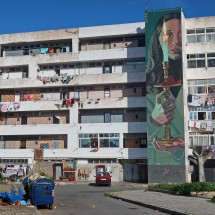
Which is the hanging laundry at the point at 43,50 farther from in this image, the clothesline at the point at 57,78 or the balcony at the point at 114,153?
the balcony at the point at 114,153

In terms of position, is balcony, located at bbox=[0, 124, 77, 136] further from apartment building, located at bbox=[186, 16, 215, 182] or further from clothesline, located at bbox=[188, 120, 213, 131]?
apartment building, located at bbox=[186, 16, 215, 182]

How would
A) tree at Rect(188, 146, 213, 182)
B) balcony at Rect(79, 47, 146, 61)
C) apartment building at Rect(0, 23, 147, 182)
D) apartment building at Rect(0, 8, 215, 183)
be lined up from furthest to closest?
balcony at Rect(79, 47, 146, 61)
apartment building at Rect(0, 23, 147, 182)
apartment building at Rect(0, 8, 215, 183)
tree at Rect(188, 146, 213, 182)

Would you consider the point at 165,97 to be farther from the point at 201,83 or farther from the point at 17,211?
the point at 17,211

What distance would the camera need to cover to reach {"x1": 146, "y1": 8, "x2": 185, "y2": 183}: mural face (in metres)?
43.2

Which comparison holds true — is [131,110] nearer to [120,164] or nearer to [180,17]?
[120,164]

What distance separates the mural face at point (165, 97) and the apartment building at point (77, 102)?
8.08 ft

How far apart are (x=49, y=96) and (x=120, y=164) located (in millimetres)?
12600

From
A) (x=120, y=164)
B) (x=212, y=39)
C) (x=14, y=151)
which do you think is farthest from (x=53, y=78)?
(x=212, y=39)

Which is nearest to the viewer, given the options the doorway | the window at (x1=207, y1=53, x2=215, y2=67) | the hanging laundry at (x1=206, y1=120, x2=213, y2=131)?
the hanging laundry at (x1=206, y1=120, x2=213, y2=131)

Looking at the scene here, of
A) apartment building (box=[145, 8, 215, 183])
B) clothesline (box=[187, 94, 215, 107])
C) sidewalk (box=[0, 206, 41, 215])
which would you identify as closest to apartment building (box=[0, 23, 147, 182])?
apartment building (box=[145, 8, 215, 183])

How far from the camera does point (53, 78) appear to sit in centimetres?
5053

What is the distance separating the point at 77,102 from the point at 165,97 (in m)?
11.2

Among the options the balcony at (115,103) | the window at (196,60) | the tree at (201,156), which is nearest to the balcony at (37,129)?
the balcony at (115,103)

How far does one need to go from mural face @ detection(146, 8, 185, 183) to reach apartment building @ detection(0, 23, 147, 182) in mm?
2464
